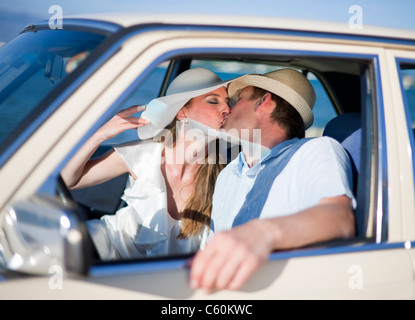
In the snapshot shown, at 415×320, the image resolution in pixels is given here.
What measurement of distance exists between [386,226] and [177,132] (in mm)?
1422

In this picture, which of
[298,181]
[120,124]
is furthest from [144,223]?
[298,181]

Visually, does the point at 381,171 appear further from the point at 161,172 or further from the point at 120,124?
the point at 120,124

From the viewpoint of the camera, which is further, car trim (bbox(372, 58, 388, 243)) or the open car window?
the open car window

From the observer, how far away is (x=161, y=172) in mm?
2451

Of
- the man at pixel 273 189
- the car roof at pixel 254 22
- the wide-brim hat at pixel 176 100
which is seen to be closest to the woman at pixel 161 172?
the wide-brim hat at pixel 176 100

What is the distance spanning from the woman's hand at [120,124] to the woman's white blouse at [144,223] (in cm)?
21

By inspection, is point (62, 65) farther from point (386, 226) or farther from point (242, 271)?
point (386, 226)

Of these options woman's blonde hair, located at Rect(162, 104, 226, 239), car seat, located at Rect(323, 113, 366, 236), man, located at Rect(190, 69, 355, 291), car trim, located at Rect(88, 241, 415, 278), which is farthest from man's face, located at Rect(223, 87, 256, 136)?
car trim, located at Rect(88, 241, 415, 278)

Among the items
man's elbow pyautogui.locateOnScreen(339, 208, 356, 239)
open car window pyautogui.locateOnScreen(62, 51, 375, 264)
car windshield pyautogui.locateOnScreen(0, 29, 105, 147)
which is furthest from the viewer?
open car window pyautogui.locateOnScreen(62, 51, 375, 264)

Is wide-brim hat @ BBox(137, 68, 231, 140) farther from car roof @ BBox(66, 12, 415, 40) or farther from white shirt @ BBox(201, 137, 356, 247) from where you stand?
car roof @ BBox(66, 12, 415, 40)

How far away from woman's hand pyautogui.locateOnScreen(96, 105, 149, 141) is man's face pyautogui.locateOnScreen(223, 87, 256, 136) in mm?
476

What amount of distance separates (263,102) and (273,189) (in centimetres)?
62

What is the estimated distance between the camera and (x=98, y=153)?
294cm

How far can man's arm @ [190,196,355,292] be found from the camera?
1169 millimetres
